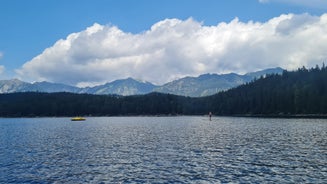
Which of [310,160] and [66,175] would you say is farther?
[310,160]

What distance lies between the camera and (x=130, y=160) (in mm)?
57219

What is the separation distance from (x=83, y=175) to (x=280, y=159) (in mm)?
31885

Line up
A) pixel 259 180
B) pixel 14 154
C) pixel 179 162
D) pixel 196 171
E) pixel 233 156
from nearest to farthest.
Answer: pixel 259 180, pixel 196 171, pixel 179 162, pixel 233 156, pixel 14 154

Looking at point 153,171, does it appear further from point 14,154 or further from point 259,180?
point 14,154

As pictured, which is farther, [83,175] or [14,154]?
[14,154]

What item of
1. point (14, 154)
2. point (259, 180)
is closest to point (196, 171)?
point (259, 180)

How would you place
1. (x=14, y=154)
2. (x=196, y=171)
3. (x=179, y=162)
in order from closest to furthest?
1. (x=196, y=171)
2. (x=179, y=162)
3. (x=14, y=154)

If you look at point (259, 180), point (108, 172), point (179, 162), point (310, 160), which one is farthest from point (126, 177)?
point (310, 160)

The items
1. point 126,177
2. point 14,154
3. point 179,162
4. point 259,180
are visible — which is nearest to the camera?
point 259,180

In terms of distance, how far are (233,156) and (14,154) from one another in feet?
142

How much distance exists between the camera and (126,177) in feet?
144

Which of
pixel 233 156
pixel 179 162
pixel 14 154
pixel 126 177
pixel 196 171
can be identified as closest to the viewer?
pixel 126 177

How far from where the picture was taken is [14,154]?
67125mm

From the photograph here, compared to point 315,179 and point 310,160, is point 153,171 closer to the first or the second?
point 315,179
